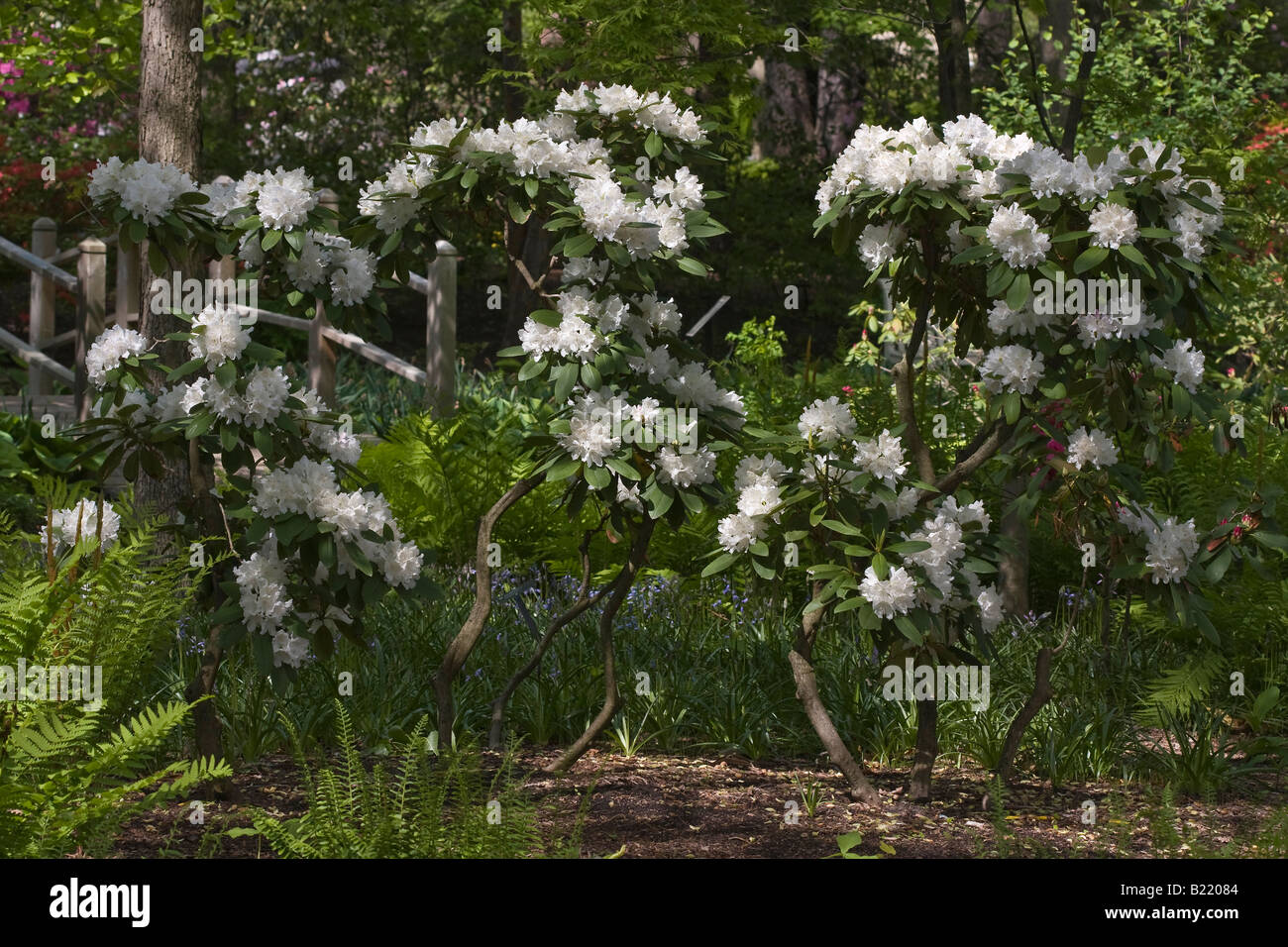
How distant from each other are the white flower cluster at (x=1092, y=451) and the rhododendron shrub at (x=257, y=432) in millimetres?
2044

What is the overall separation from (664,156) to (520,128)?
55 centimetres

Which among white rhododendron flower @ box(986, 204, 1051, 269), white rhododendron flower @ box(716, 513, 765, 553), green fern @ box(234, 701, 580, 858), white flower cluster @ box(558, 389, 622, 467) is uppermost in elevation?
white rhododendron flower @ box(986, 204, 1051, 269)

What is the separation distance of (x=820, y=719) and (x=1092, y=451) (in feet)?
3.90

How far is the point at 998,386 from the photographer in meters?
4.11

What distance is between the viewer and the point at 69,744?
3684 millimetres

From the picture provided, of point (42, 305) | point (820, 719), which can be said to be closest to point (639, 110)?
point (820, 719)

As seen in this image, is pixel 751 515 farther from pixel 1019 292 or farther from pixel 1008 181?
pixel 1008 181

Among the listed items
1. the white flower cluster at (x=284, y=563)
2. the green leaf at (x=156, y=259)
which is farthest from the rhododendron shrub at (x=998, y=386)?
the green leaf at (x=156, y=259)

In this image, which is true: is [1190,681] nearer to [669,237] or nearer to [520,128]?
[669,237]

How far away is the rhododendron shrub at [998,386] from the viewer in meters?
3.87

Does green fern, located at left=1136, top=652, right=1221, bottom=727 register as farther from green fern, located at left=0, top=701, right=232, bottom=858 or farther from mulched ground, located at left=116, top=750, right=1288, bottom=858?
green fern, located at left=0, top=701, right=232, bottom=858

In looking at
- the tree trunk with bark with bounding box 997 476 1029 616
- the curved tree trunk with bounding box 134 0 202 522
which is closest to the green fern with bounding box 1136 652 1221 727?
the tree trunk with bark with bounding box 997 476 1029 616

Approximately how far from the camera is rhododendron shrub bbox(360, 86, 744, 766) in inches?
158
